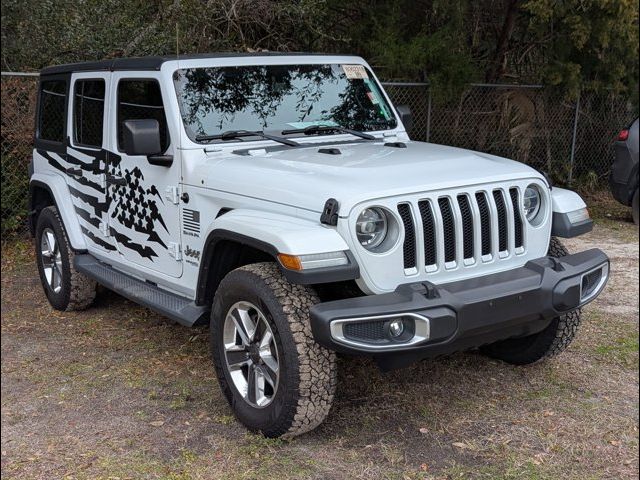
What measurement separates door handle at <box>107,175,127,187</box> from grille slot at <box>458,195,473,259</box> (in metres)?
2.44

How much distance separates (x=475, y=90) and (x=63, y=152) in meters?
6.47

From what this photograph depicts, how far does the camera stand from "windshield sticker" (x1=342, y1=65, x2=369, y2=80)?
17.0 ft

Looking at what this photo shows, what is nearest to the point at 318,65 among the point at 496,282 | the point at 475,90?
the point at 496,282

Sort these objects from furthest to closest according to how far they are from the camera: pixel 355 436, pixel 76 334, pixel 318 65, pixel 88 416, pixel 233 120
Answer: pixel 76 334 → pixel 318 65 → pixel 233 120 → pixel 88 416 → pixel 355 436

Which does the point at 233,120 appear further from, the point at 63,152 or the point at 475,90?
the point at 475,90

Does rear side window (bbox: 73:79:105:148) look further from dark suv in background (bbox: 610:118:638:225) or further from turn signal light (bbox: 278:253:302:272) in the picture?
dark suv in background (bbox: 610:118:638:225)

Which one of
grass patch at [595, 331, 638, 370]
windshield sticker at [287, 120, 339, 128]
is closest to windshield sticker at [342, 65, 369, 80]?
windshield sticker at [287, 120, 339, 128]

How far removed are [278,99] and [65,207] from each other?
2153 millimetres

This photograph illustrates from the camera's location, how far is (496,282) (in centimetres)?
362

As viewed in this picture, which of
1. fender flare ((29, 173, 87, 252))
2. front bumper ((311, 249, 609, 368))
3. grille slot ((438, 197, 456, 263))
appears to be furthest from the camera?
fender flare ((29, 173, 87, 252))

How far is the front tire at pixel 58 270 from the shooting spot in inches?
234

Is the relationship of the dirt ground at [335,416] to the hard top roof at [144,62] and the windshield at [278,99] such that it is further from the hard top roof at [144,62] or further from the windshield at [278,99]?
the hard top roof at [144,62]

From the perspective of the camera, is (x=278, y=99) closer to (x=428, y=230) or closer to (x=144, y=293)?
(x=144, y=293)

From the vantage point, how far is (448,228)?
372 cm
